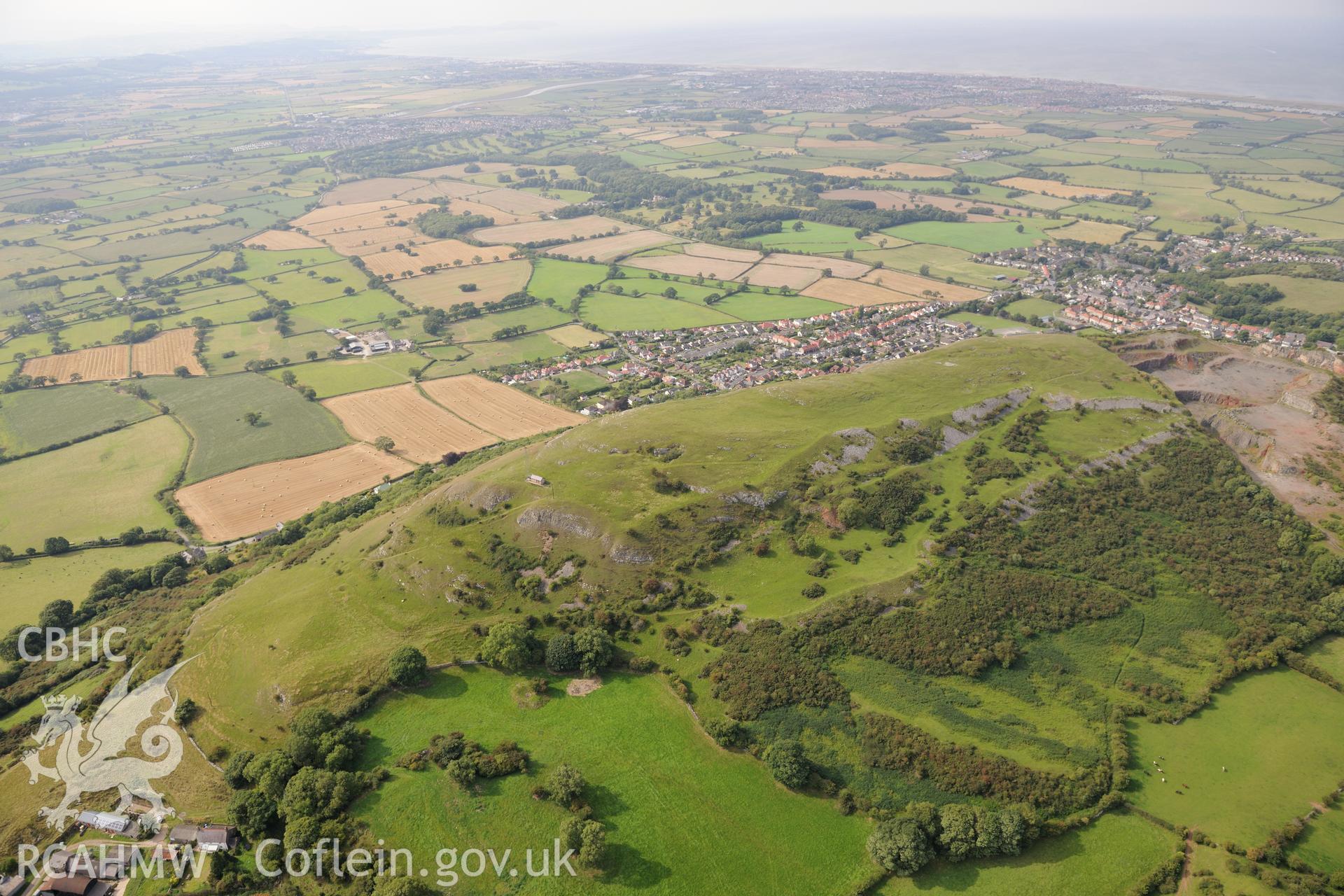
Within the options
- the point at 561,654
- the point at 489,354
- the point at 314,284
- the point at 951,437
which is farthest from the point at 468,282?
the point at 561,654

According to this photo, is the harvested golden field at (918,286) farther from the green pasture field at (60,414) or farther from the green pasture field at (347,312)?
the green pasture field at (60,414)

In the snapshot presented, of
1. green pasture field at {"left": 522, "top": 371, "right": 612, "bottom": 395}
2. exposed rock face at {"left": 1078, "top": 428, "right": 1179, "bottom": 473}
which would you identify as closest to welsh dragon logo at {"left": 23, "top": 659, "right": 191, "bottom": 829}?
green pasture field at {"left": 522, "top": 371, "right": 612, "bottom": 395}

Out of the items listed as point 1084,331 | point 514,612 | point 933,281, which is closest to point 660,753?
point 514,612

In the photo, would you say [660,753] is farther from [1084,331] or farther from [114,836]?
[1084,331]

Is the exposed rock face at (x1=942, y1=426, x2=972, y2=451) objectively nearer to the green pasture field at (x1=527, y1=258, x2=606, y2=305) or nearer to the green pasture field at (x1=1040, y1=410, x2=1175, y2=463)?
the green pasture field at (x1=1040, y1=410, x2=1175, y2=463)

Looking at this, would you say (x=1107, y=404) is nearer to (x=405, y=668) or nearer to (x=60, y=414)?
(x=405, y=668)

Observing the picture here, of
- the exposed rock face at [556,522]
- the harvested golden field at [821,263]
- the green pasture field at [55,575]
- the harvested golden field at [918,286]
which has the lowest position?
the green pasture field at [55,575]

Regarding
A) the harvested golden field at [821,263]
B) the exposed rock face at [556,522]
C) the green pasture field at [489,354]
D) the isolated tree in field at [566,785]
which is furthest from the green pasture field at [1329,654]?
the harvested golden field at [821,263]

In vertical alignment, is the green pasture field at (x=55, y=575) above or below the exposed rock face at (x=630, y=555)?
below
